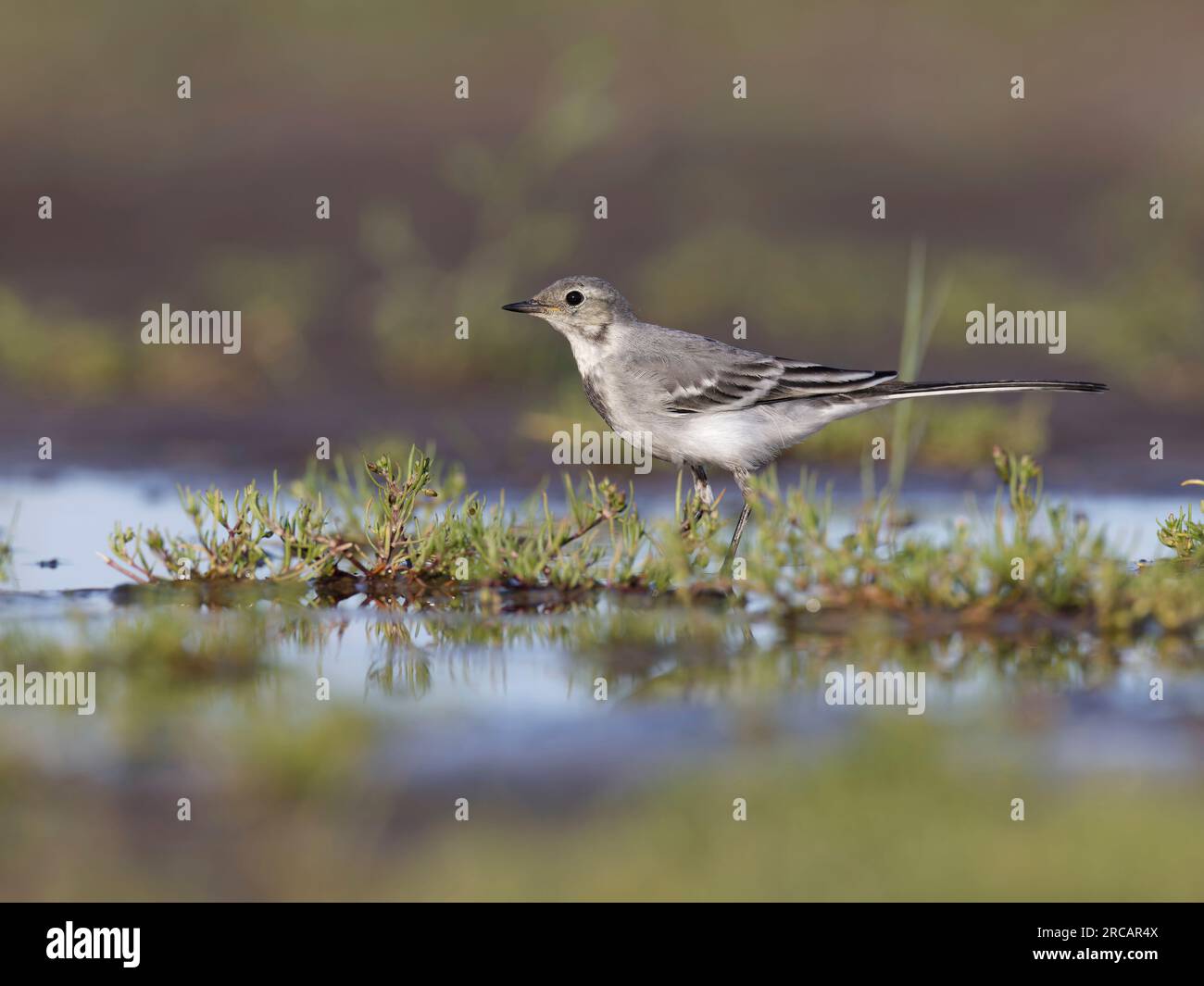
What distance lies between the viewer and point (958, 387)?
339 inches

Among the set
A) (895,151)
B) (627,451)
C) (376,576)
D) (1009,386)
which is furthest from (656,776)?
(895,151)

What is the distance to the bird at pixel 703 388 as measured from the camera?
8586 mm
